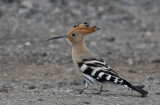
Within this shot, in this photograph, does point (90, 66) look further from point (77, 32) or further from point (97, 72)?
point (77, 32)

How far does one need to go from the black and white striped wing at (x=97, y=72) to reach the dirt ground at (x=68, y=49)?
25 cm

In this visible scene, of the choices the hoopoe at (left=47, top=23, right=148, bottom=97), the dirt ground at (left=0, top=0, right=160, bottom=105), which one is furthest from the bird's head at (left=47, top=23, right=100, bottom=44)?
the dirt ground at (left=0, top=0, right=160, bottom=105)

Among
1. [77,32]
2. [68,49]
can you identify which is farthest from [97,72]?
[68,49]

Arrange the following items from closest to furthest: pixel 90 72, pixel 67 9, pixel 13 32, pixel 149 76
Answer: pixel 90 72 < pixel 149 76 < pixel 13 32 < pixel 67 9

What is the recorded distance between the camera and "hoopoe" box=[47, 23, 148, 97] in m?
7.04

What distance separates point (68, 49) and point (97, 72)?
4.06 meters

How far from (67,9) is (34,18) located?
4.38 feet

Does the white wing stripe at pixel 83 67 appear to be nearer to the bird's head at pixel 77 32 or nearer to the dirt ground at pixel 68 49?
the dirt ground at pixel 68 49

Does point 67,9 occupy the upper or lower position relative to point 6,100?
upper

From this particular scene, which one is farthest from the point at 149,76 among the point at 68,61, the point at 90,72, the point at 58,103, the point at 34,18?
the point at 34,18

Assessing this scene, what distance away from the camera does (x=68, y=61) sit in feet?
34.1

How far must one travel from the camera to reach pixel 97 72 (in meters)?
7.16

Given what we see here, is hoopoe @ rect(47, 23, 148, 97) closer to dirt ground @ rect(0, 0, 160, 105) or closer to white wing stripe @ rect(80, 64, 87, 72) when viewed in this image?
white wing stripe @ rect(80, 64, 87, 72)

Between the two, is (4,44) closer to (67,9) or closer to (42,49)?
(42,49)
